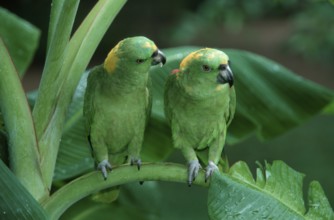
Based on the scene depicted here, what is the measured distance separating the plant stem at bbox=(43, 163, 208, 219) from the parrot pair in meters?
0.02

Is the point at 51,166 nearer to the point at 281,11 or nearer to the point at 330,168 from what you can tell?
the point at 330,168

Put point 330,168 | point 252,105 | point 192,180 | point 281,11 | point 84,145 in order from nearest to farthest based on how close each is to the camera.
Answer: point 192,180, point 84,145, point 252,105, point 330,168, point 281,11

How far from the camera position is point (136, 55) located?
122 centimetres

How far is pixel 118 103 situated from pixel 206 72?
0.22 metres

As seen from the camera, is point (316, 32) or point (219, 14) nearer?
point (316, 32)

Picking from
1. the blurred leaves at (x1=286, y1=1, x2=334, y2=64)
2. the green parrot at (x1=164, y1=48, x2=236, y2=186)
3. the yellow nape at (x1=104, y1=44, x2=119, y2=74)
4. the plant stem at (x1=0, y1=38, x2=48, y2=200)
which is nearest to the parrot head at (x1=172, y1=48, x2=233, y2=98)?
the green parrot at (x1=164, y1=48, x2=236, y2=186)

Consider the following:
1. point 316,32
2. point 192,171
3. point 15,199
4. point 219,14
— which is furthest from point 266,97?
point 219,14

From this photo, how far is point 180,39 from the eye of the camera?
6.84 m

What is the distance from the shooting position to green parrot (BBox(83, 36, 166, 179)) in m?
1.26

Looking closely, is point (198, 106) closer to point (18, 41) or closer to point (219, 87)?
point (219, 87)

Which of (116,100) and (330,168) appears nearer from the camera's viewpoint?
(116,100)

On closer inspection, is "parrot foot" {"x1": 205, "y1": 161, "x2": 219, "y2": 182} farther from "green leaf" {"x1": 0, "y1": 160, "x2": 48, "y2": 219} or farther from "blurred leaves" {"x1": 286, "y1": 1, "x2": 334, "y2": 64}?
"blurred leaves" {"x1": 286, "y1": 1, "x2": 334, "y2": 64}

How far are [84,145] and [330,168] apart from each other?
3.66m

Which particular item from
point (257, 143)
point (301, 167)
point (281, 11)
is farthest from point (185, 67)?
point (281, 11)
